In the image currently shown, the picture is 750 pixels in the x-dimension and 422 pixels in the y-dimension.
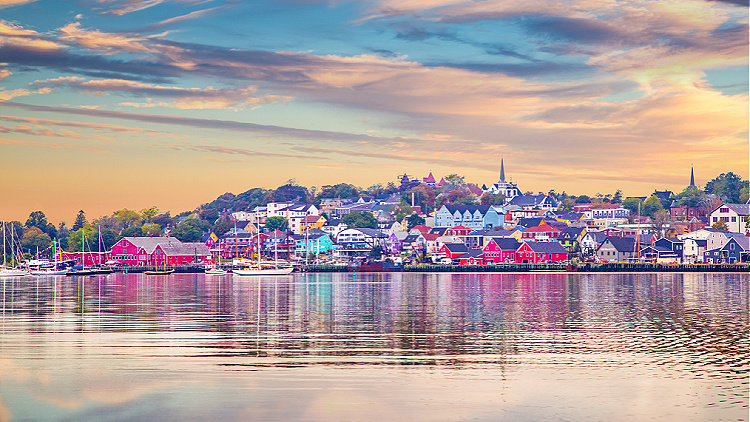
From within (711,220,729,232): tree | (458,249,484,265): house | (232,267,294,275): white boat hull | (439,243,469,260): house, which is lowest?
(232,267,294,275): white boat hull

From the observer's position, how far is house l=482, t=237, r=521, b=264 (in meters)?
154

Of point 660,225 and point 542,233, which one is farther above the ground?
point 660,225

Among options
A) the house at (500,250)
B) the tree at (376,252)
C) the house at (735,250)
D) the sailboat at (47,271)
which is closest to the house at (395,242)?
the tree at (376,252)

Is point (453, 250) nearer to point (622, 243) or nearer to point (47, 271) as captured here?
point (622, 243)

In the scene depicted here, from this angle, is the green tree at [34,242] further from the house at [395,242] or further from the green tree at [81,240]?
the house at [395,242]

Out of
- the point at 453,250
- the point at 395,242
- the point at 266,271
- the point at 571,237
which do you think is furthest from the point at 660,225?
the point at 266,271

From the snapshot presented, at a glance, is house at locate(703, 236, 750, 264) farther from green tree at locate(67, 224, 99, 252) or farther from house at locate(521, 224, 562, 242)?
green tree at locate(67, 224, 99, 252)

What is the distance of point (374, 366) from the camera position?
2283cm

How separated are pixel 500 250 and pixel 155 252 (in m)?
67.4

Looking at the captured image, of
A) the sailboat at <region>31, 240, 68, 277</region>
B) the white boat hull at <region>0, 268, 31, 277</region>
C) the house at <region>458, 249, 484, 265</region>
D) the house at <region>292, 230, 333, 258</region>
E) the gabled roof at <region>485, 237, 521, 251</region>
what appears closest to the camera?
the white boat hull at <region>0, 268, 31, 277</region>

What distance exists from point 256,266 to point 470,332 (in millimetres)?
103185

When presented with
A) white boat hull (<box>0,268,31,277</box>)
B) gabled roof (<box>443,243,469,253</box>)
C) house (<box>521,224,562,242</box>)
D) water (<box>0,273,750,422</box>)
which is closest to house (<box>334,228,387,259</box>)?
gabled roof (<box>443,243,469,253</box>)

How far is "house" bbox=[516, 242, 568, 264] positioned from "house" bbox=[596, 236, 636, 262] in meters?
7.89

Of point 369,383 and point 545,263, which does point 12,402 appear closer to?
point 369,383
